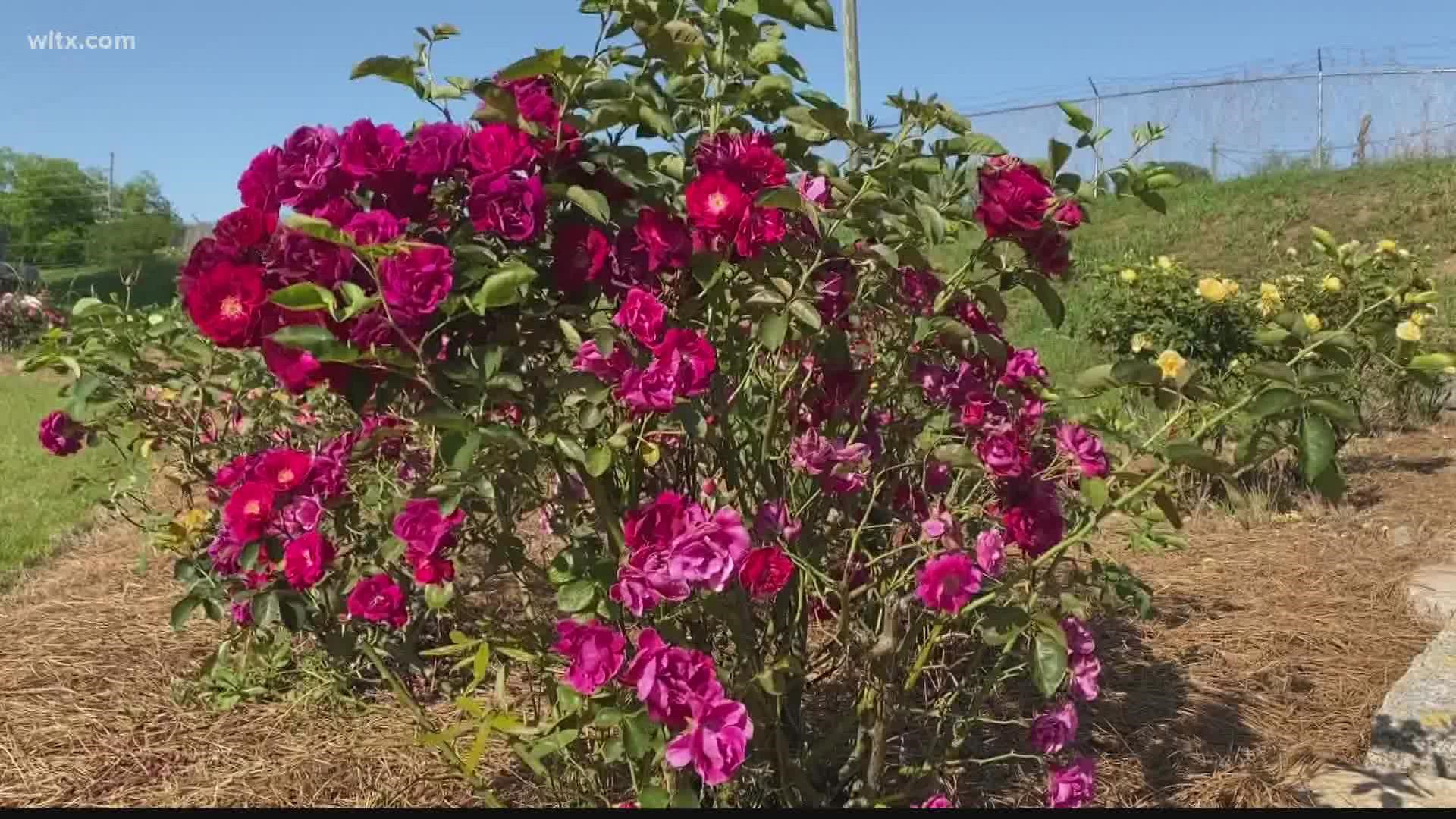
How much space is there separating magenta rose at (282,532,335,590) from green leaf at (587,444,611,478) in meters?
0.51

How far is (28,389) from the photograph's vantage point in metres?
8.82

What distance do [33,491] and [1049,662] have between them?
522 centimetres

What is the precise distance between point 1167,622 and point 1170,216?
8896 millimetres

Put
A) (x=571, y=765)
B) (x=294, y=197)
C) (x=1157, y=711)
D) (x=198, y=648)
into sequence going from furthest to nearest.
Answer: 1. (x=198, y=648)
2. (x=1157, y=711)
3. (x=571, y=765)
4. (x=294, y=197)

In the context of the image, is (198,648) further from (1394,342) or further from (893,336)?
(1394,342)

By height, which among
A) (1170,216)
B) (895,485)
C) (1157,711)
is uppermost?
(1170,216)

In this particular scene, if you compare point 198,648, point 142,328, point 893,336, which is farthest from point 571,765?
point 198,648

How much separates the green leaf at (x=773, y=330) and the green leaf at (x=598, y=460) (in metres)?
0.24

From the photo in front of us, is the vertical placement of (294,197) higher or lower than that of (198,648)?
higher

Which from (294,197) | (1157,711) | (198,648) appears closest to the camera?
(294,197)

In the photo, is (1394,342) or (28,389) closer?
(1394,342)

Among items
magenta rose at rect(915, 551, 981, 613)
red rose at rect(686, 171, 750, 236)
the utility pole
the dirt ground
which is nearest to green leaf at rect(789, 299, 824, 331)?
red rose at rect(686, 171, 750, 236)

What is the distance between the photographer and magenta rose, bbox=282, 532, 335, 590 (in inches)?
67.7

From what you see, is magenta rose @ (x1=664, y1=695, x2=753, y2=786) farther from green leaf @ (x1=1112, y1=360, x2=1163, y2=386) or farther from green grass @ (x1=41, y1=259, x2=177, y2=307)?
green grass @ (x1=41, y1=259, x2=177, y2=307)
